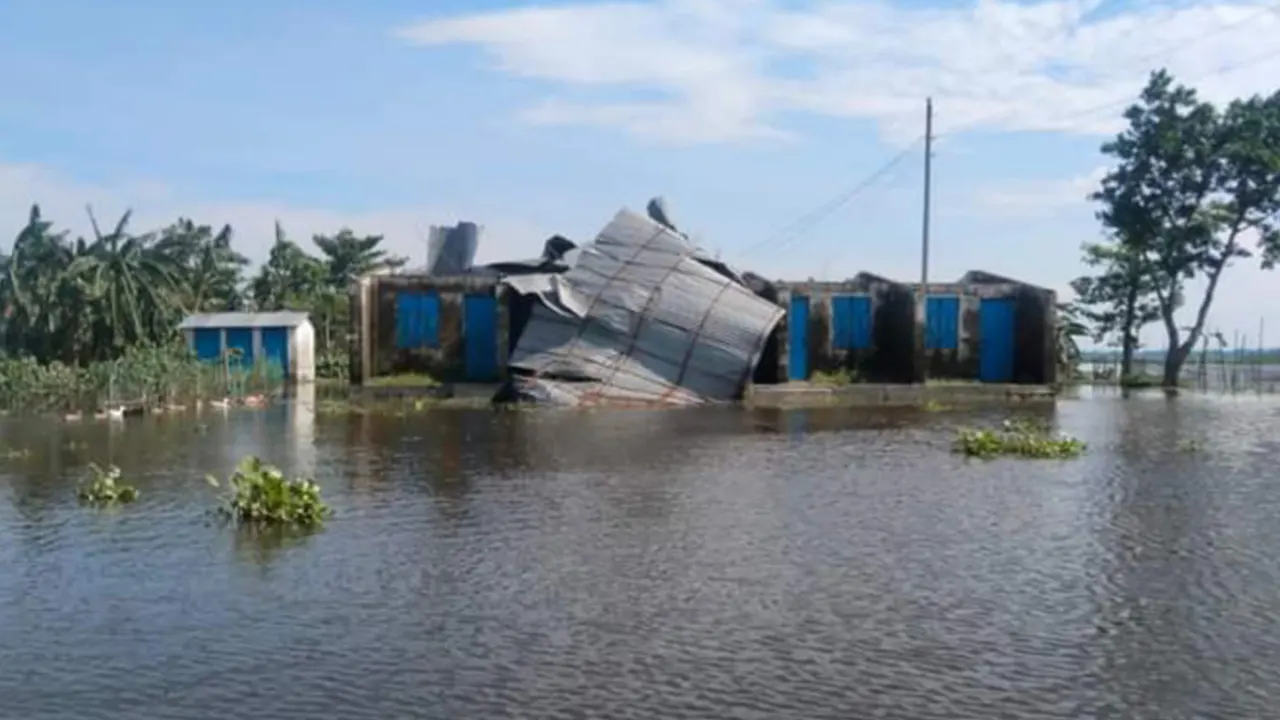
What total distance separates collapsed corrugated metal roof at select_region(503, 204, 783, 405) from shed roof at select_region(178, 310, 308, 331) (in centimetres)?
1202

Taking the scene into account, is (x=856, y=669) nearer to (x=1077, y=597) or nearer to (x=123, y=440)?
(x=1077, y=597)

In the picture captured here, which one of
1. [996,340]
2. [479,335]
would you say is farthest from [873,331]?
[479,335]

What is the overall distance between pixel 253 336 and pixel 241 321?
591mm

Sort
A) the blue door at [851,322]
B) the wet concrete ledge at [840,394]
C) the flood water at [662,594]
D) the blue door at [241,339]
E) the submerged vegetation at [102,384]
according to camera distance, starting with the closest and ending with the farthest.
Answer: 1. the flood water at [662,594]
2. the submerged vegetation at [102,384]
3. the wet concrete ledge at [840,394]
4. the blue door at [851,322]
5. the blue door at [241,339]

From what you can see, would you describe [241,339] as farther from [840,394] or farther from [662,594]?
[662,594]

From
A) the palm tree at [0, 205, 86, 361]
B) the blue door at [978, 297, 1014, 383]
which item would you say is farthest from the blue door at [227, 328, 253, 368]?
the blue door at [978, 297, 1014, 383]

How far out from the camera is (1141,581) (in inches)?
391

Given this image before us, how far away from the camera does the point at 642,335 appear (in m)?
30.2

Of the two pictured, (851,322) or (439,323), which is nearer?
(439,323)

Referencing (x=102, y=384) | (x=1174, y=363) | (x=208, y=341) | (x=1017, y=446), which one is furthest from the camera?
(x=1174, y=363)

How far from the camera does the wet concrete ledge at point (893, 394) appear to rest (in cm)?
3141

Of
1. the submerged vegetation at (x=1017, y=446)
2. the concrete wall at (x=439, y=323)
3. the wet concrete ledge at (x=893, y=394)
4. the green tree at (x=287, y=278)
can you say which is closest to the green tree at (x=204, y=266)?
the green tree at (x=287, y=278)

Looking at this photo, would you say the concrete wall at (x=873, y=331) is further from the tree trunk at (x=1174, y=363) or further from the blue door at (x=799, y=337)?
the tree trunk at (x=1174, y=363)

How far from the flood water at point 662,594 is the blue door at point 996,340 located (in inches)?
696
